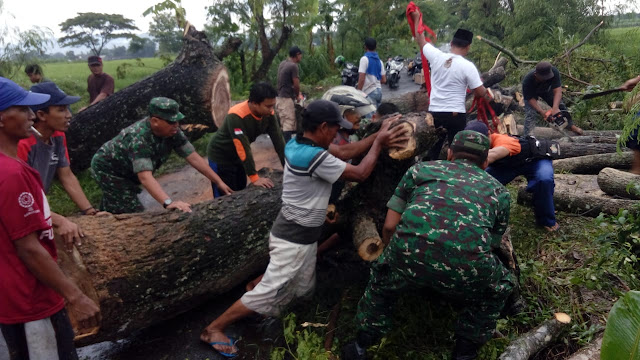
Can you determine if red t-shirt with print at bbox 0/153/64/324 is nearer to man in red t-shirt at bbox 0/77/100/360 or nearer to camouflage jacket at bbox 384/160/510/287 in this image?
man in red t-shirt at bbox 0/77/100/360

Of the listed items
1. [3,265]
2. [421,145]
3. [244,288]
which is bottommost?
[244,288]

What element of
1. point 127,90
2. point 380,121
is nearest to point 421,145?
point 380,121

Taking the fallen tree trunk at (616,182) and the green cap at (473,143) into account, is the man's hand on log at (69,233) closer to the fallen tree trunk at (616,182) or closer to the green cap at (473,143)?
the green cap at (473,143)

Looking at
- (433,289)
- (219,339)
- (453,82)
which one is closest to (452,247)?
(433,289)

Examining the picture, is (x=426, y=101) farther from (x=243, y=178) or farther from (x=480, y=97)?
(x=243, y=178)

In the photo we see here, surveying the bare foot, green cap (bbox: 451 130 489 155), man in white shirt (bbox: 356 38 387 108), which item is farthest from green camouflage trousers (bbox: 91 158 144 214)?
man in white shirt (bbox: 356 38 387 108)

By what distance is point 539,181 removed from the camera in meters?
3.93

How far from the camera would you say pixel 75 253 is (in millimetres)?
2697

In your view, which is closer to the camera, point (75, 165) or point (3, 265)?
point (3, 265)

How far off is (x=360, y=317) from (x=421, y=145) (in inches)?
57.6

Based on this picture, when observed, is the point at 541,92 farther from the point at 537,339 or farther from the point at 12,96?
the point at 12,96

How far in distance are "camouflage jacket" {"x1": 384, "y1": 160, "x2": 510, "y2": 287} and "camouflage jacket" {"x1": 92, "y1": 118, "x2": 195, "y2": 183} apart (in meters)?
2.31

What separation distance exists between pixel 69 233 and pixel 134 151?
1.07 metres

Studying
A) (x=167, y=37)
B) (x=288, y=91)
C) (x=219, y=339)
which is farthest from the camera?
(x=167, y=37)
